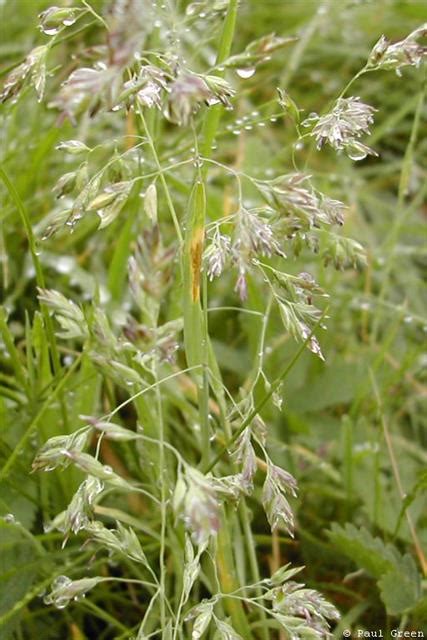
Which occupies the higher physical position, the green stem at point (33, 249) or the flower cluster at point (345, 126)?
the flower cluster at point (345, 126)

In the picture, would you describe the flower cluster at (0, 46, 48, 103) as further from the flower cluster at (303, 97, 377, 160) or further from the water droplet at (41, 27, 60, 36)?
the flower cluster at (303, 97, 377, 160)

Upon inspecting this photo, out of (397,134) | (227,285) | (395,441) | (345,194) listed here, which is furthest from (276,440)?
(397,134)

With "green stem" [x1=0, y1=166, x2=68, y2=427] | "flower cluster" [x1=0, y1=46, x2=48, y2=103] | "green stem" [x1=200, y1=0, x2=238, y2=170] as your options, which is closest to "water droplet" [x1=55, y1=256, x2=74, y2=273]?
"green stem" [x1=0, y1=166, x2=68, y2=427]

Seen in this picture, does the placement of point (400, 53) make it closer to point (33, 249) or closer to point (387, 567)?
point (33, 249)

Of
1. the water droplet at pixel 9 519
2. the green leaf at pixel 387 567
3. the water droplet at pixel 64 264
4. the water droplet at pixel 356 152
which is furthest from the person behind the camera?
the water droplet at pixel 64 264

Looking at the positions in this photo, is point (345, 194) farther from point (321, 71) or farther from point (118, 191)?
point (118, 191)

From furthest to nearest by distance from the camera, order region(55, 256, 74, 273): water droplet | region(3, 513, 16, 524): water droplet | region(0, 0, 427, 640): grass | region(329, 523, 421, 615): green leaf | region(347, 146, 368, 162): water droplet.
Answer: region(55, 256, 74, 273): water droplet, region(329, 523, 421, 615): green leaf, region(3, 513, 16, 524): water droplet, region(347, 146, 368, 162): water droplet, region(0, 0, 427, 640): grass

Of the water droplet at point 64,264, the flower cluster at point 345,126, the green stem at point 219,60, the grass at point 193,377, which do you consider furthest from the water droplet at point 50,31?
the water droplet at point 64,264

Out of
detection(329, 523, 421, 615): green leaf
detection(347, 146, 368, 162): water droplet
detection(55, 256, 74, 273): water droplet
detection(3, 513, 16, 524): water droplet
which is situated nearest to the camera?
detection(347, 146, 368, 162): water droplet

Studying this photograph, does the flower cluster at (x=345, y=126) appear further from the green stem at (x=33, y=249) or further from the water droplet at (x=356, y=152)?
the green stem at (x=33, y=249)
